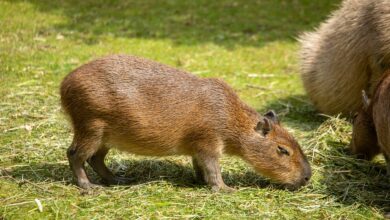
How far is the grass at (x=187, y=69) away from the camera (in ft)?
13.4

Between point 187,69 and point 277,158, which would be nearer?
point 277,158

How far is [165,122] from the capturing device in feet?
14.1

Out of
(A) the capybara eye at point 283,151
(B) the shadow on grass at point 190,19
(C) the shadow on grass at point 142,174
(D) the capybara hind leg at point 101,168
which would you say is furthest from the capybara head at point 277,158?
(B) the shadow on grass at point 190,19

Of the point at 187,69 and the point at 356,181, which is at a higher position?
the point at 356,181

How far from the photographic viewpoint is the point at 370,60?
593 cm

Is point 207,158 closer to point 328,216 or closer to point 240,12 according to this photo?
point 328,216

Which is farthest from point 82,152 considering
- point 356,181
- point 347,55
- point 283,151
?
point 347,55

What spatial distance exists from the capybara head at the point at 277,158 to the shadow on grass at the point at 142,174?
0.74 ft

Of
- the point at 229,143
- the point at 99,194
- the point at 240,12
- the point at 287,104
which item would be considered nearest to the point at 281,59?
the point at 287,104

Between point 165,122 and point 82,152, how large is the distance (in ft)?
2.01

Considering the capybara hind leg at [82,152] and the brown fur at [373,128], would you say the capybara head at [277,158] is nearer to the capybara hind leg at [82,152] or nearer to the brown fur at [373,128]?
the brown fur at [373,128]

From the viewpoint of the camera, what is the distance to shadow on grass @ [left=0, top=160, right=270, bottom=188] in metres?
4.53

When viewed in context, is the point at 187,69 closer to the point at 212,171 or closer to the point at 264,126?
the point at 264,126

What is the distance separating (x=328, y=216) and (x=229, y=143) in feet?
2.94
